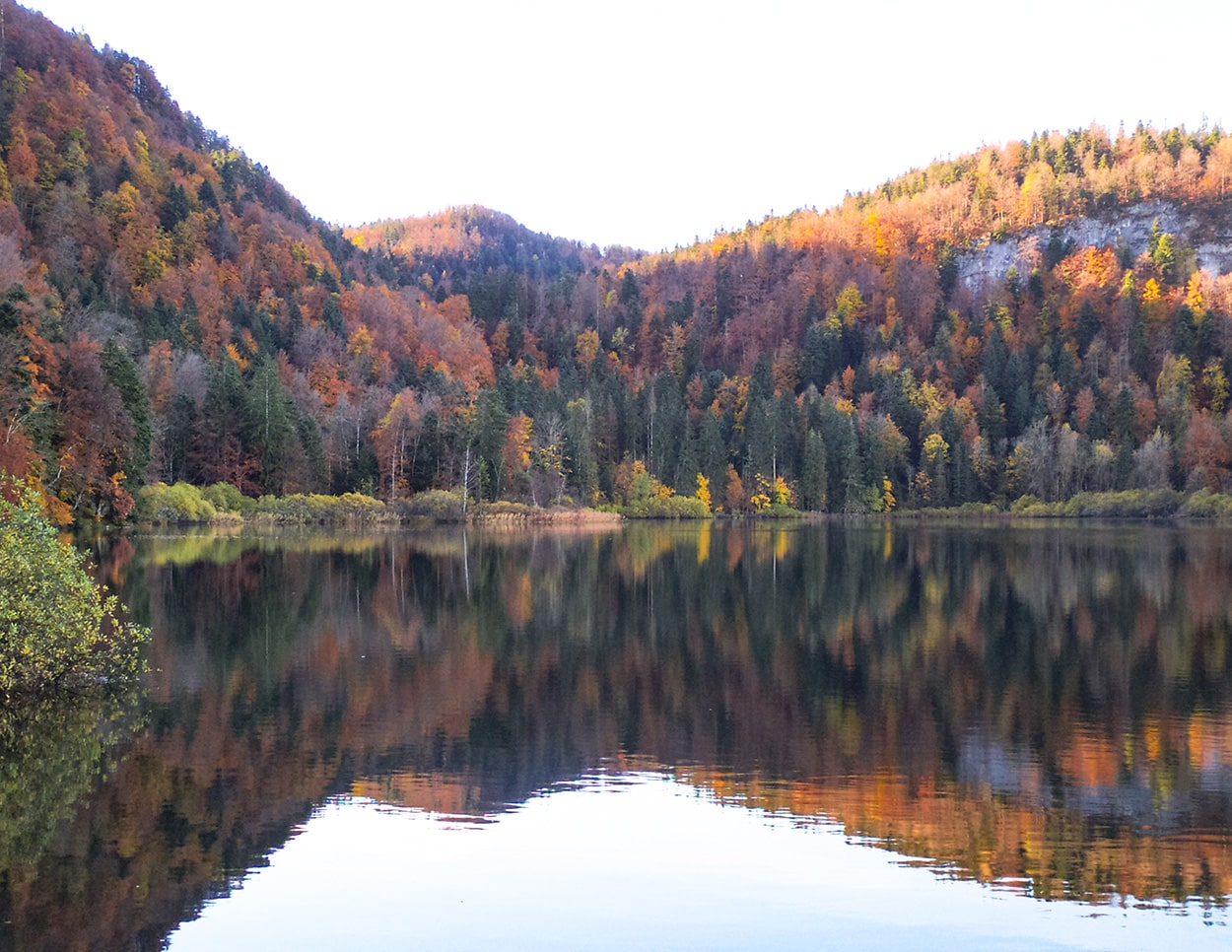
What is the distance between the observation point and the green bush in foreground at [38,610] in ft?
56.7

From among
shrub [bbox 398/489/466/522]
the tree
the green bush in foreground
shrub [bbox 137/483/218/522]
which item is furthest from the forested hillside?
the green bush in foreground

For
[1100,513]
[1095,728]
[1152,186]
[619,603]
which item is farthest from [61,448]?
[1152,186]

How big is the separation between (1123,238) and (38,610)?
193 metres

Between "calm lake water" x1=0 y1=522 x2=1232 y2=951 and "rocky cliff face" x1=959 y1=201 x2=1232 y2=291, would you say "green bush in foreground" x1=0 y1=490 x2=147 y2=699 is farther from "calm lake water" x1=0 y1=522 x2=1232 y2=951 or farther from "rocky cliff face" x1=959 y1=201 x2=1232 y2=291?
"rocky cliff face" x1=959 y1=201 x2=1232 y2=291

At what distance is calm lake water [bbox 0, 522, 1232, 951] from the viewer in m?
11.2

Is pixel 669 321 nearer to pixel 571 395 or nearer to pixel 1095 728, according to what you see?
pixel 571 395

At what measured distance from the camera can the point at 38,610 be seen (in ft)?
57.1

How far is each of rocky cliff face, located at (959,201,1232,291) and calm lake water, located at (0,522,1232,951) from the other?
165427 mm

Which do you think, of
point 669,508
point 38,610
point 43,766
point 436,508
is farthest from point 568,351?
point 43,766

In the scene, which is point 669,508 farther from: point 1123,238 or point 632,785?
point 1123,238

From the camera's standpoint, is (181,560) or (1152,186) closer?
(181,560)

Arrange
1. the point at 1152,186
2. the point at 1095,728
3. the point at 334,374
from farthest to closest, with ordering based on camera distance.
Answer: the point at 1152,186
the point at 334,374
the point at 1095,728

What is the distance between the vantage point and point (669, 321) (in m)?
193

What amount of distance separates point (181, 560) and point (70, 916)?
38.2m
